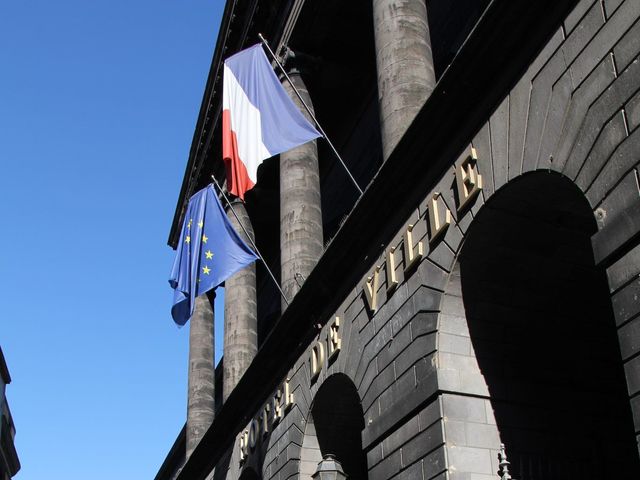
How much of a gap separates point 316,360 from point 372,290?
9.59 feet

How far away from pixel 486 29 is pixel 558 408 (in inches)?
212

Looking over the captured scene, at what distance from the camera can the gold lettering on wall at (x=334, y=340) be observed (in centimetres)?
1645

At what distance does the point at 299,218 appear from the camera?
21.1 metres

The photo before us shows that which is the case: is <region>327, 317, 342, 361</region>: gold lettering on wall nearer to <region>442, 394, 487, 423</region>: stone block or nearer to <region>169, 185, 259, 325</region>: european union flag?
<region>442, 394, 487, 423</region>: stone block

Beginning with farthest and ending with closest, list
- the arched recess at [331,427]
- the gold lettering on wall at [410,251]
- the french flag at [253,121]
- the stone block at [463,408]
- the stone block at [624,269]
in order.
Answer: the french flag at [253,121] < the arched recess at [331,427] < the gold lettering on wall at [410,251] < the stone block at [463,408] < the stone block at [624,269]

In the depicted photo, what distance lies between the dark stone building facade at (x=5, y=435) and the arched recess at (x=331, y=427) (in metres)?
62.0

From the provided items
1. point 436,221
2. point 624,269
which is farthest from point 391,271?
point 624,269

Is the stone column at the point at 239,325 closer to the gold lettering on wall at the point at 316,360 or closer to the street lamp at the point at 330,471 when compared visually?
the gold lettering on wall at the point at 316,360

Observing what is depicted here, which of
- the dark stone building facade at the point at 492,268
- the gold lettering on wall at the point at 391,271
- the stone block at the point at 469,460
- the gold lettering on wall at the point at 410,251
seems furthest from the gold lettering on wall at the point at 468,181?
the stone block at the point at 469,460

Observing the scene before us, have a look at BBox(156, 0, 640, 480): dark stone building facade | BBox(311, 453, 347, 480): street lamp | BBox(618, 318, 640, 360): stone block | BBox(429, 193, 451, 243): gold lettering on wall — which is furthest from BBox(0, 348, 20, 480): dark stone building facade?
BBox(618, 318, 640, 360): stone block

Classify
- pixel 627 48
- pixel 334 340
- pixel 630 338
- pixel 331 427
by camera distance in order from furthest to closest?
pixel 331 427
pixel 334 340
pixel 627 48
pixel 630 338

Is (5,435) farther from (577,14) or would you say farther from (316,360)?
(577,14)

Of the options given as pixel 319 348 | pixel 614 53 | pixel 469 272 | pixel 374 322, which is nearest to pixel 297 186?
pixel 319 348

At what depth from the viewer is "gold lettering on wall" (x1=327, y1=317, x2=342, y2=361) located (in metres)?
16.5
